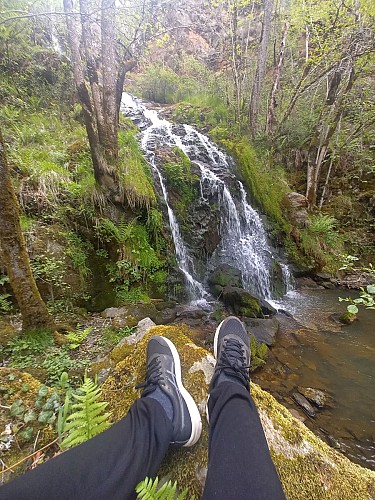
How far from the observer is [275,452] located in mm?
1349

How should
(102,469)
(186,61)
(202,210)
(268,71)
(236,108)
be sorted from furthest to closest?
(186,61) → (268,71) → (236,108) → (202,210) → (102,469)

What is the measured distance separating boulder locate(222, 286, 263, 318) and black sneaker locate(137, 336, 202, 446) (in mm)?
4167

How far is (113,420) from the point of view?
56.6 inches

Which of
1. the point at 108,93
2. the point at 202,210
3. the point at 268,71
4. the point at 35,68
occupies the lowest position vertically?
the point at 202,210

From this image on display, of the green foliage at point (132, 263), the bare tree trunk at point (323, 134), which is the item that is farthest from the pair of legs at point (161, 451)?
the bare tree trunk at point (323, 134)

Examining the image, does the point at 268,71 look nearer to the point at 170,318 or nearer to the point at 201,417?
the point at 170,318

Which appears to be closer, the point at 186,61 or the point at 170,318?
the point at 170,318

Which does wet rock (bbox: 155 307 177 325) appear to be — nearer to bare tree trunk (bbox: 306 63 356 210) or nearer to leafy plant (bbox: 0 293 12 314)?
leafy plant (bbox: 0 293 12 314)

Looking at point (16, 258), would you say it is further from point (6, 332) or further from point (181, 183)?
point (181, 183)

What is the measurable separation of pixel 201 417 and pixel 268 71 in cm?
1512

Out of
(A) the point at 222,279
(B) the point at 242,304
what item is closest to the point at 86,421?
(B) the point at 242,304

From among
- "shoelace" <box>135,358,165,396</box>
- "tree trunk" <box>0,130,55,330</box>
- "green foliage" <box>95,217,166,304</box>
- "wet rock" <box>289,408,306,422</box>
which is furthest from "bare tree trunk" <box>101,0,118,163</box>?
"wet rock" <box>289,408,306,422</box>

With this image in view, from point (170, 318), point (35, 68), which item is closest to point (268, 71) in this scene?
point (35, 68)

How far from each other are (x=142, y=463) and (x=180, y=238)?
601 centimetres
